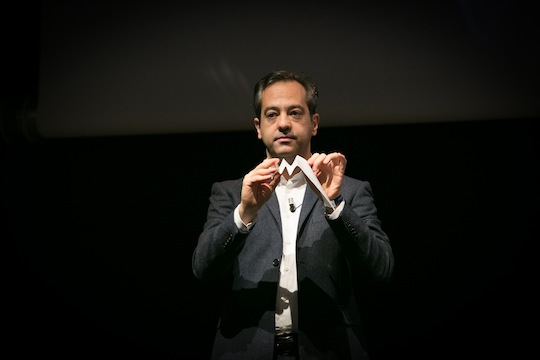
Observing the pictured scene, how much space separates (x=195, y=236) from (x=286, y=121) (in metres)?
0.99

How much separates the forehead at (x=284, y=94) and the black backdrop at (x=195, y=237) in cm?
64

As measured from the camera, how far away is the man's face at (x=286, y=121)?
1.80 m

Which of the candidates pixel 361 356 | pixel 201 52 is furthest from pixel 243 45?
pixel 361 356

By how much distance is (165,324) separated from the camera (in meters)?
2.52

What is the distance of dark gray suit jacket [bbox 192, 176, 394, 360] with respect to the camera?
5.08 ft

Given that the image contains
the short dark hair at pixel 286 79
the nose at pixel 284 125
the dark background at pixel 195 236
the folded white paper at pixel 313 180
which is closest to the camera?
the folded white paper at pixel 313 180

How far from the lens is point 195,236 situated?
102 inches

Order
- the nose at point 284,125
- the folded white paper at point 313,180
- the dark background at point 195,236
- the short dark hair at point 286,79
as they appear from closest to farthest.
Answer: the folded white paper at point 313,180, the nose at point 284,125, the short dark hair at point 286,79, the dark background at point 195,236

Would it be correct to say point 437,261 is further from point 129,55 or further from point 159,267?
point 129,55

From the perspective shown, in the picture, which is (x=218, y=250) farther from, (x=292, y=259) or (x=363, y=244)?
(x=363, y=244)

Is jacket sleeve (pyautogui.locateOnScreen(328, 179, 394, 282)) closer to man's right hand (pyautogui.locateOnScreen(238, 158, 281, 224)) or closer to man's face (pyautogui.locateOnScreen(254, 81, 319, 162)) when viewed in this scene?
man's right hand (pyautogui.locateOnScreen(238, 158, 281, 224))

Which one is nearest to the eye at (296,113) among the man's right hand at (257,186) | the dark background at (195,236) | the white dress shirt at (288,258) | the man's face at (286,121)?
the man's face at (286,121)

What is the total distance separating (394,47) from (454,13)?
0.30 metres

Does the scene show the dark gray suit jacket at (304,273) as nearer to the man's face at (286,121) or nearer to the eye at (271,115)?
the man's face at (286,121)
